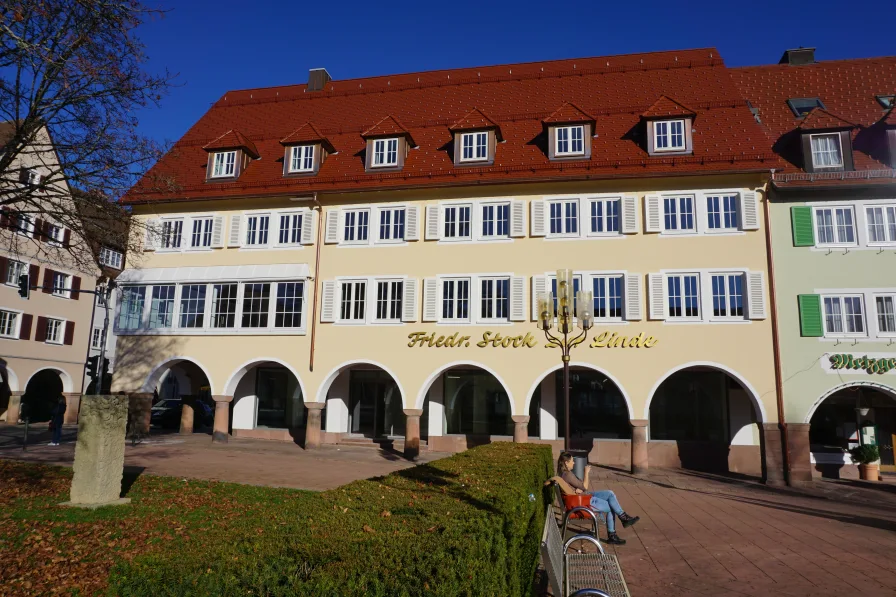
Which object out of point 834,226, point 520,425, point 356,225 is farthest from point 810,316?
point 356,225

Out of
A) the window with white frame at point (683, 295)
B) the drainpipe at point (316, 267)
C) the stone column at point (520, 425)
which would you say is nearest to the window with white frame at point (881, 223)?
the window with white frame at point (683, 295)

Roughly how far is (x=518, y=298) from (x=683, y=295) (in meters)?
5.42

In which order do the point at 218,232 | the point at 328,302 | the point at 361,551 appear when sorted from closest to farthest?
1. the point at 361,551
2. the point at 328,302
3. the point at 218,232

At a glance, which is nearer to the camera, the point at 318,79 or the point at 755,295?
the point at 755,295

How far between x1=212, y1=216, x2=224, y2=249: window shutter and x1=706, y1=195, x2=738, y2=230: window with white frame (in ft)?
59.5

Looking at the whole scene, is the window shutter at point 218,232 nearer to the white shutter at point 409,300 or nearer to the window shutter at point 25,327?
the white shutter at point 409,300

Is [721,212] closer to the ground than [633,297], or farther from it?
farther from it

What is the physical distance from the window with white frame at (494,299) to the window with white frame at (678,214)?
19.0ft

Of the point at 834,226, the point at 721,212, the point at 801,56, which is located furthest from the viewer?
the point at 801,56

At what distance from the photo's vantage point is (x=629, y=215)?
22297 mm

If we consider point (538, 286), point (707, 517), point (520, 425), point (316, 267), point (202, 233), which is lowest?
point (707, 517)

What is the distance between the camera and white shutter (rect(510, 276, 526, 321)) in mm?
22297

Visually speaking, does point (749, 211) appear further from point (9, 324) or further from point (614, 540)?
point (9, 324)

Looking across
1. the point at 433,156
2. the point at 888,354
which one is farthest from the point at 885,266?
the point at 433,156
